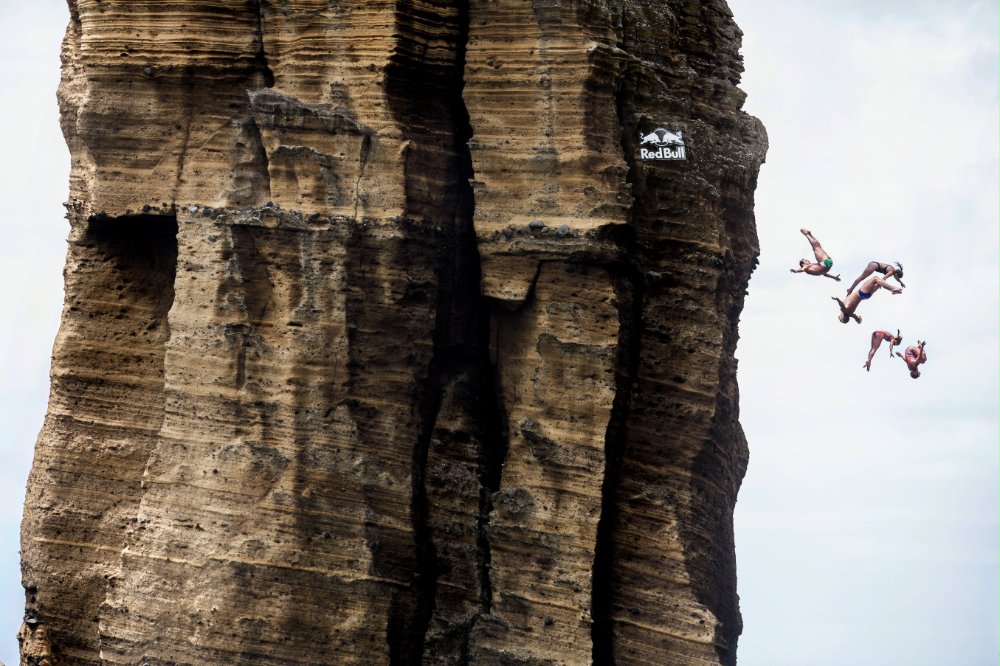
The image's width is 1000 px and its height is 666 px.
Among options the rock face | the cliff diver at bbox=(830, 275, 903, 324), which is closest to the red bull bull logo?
the rock face

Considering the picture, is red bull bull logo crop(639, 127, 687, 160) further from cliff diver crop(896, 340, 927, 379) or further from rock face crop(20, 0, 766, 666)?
cliff diver crop(896, 340, 927, 379)

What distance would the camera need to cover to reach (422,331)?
21.7 meters

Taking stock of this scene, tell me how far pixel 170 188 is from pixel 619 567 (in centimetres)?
635

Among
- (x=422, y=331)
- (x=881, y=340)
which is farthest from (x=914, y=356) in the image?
(x=422, y=331)

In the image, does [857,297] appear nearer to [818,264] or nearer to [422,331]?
[818,264]

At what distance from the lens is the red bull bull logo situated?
21.5 m

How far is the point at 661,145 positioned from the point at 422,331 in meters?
3.24

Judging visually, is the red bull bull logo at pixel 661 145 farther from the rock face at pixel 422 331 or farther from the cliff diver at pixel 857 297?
the cliff diver at pixel 857 297

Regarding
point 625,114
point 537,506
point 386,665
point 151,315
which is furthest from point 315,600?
point 625,114

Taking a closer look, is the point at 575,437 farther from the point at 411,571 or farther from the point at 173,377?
the point at 173,377

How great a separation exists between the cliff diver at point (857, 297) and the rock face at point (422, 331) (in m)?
1.45

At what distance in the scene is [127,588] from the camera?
21609 mm

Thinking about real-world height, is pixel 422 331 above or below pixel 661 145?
below

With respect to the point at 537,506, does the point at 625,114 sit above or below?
above
